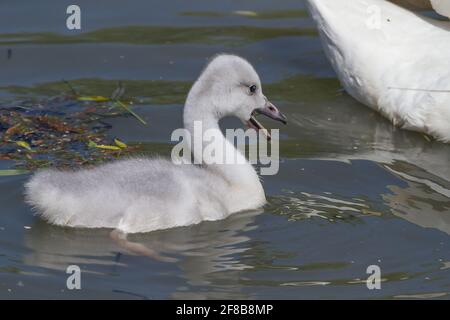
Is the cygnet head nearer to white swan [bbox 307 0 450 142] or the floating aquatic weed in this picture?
the floating aquatic weed

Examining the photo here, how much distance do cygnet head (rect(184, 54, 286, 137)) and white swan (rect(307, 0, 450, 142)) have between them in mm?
1677

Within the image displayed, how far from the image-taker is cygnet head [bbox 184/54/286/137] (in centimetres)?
711

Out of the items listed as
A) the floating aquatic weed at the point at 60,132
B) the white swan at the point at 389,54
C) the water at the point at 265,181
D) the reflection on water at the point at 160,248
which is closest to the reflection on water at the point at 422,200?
the water at the point at 265,181

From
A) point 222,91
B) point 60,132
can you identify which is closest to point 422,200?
point 222,91

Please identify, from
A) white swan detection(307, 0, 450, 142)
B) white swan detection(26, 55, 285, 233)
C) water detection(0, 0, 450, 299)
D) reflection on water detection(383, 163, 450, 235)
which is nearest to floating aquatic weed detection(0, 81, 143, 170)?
water detection(0, 0, 450, 299)

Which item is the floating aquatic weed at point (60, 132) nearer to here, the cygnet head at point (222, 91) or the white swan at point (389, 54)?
the cygnet head at point (222, 91)

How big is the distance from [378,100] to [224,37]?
73.5 inches

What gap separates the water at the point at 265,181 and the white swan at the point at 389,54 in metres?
0.17

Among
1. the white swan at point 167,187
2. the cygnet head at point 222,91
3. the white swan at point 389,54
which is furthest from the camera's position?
the white swan at point 389,54

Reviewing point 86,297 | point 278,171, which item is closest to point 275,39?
point 278,171

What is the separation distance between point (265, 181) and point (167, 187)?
102 cm

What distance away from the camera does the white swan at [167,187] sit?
676 centimetres

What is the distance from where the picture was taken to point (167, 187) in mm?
6816

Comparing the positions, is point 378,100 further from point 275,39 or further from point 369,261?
point 369,261
